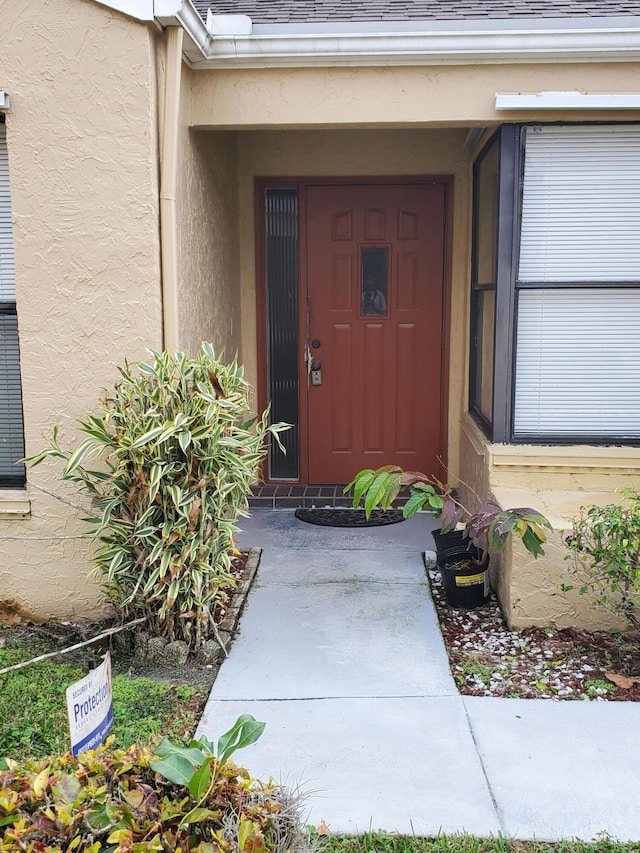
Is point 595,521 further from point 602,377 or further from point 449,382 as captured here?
point 449,382

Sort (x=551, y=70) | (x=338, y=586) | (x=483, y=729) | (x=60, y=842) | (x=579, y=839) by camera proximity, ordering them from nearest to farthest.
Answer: (x=60, y=842) → (x=579, y=839) → (x=483, y=729) → (x=551, y=70) → (x=338, y=586)

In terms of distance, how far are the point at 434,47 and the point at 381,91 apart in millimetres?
388

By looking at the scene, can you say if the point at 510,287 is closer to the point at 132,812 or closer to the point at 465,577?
the point at 465,577

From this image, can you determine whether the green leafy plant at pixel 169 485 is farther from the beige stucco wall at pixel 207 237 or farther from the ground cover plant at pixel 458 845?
the ground cover plant at pixel 458 845

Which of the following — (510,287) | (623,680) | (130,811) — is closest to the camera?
(130,811)

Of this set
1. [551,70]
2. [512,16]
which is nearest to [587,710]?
[551,70]

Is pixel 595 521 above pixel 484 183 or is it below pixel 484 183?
below

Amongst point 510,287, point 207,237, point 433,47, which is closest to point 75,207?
point 207,237

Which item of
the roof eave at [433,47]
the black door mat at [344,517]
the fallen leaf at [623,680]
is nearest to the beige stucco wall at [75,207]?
the roof eave at [433,47]

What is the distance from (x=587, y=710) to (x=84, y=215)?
3.45 m

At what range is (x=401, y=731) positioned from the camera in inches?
137

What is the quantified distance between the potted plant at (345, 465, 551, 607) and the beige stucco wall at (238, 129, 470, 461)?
7.01 ft

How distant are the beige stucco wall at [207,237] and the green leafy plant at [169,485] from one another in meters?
0.73

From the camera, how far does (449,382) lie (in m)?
6.83
